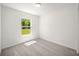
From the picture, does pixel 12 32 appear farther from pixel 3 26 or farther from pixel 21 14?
pixel 21 14

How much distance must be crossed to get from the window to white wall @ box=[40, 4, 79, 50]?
49.9 inches

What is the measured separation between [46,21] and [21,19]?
6.23 ft

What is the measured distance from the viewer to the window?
383 cm

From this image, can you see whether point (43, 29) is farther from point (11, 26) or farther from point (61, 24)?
point (11, 26)

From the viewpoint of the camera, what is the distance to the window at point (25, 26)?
383 cm

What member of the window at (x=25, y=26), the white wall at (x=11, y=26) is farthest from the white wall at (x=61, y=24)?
the white wall at (x=11, y=26)

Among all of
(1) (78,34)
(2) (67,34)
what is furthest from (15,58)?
(2) (67,34)

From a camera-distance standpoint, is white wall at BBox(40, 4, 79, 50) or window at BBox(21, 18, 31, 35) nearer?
white wall at BBox(40, 4, 79, 50)

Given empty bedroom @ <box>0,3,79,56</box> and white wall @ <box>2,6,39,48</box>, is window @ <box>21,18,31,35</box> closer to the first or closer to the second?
empty bedroom @ <box>0,3,79,56</box>

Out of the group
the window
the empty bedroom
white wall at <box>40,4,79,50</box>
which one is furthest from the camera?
the window

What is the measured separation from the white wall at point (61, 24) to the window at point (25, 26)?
1.27 m

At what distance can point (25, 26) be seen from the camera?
13.1 ft

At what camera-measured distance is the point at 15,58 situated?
657 millimetres

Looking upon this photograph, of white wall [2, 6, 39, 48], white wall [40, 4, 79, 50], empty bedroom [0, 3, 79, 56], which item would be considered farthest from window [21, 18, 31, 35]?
white wall [40, 4, 79, 50]
